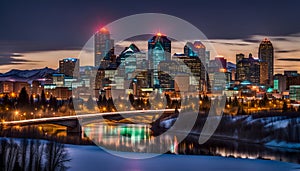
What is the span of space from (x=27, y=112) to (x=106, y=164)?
50260 mm

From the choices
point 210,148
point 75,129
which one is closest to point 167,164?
point 210,148

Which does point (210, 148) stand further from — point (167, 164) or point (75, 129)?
point (75, 129)

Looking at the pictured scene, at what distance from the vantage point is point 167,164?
3259cm

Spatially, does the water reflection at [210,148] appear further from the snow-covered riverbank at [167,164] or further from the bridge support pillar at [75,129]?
the bridge support pillar at [75,129]

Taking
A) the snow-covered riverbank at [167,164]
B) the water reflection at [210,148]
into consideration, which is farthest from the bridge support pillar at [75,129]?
the snow-covered riverbank at [167,164]

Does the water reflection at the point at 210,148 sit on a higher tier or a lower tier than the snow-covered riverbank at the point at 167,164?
lower

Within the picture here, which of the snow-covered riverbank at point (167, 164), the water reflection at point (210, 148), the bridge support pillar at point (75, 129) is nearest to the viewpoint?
the snow-covered riverbank at point (167, 164)

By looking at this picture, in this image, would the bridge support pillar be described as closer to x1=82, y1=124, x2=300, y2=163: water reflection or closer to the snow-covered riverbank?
x1=82, y1=124, x2=300, y2=163: water reflection

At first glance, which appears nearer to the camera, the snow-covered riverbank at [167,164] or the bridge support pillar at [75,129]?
the snow-covered riverbank at [167,164]

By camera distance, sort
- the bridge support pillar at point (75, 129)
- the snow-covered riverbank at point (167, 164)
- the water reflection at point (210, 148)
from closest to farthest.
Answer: the snow-covered riverbank at point (167, 164), the water reflection at point (210, 148), the bridge support pillar at point (75, 129)

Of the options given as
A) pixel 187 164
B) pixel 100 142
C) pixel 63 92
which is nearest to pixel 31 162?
pixel 187 164

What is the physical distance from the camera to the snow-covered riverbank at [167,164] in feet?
102

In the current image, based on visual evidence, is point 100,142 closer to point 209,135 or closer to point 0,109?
point 209,135

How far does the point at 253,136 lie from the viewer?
57.9 meters
